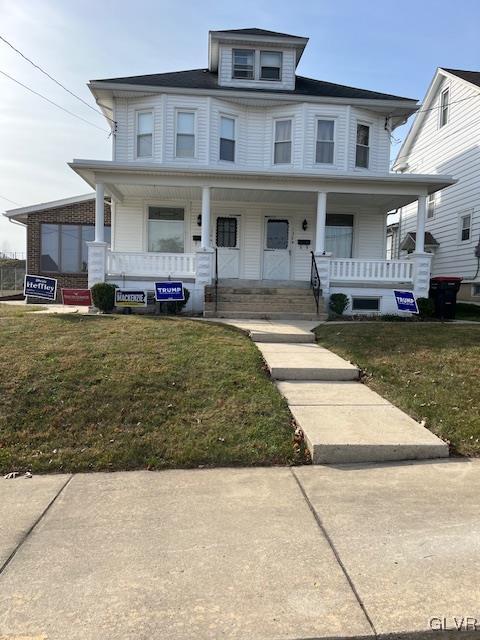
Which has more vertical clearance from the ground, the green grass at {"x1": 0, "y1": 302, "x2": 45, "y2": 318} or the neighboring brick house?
the neighboring brick house

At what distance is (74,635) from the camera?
2066 mm

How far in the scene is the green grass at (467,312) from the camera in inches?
510

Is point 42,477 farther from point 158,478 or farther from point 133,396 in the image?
point 133,396

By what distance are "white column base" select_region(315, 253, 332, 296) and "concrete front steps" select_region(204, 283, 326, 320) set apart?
0.42m

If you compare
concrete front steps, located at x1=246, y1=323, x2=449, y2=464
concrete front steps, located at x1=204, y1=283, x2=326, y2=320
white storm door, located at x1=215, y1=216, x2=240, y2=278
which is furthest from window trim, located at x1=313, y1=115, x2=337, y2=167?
concrete front steps, located at x1=246, y1=323, x2=449, y2=464

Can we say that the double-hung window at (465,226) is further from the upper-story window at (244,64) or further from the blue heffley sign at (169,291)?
the blue heffley sign at (169,291)

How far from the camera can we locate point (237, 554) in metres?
2.69

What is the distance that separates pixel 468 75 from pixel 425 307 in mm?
11703

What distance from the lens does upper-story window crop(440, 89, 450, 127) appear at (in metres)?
18.9

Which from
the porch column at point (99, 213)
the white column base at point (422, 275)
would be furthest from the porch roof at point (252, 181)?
the white column base at point (422, 275)

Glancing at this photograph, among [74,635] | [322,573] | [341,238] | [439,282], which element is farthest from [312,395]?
[341,238]

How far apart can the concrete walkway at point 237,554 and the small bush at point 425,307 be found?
8784mm

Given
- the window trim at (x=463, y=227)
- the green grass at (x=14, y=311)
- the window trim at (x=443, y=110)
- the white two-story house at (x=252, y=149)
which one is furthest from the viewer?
the window trim at (x=443, y=110)

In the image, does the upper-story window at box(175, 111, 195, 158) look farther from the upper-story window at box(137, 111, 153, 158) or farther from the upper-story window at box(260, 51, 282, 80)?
the upper-story window at box(260, 51, 282, 80)
